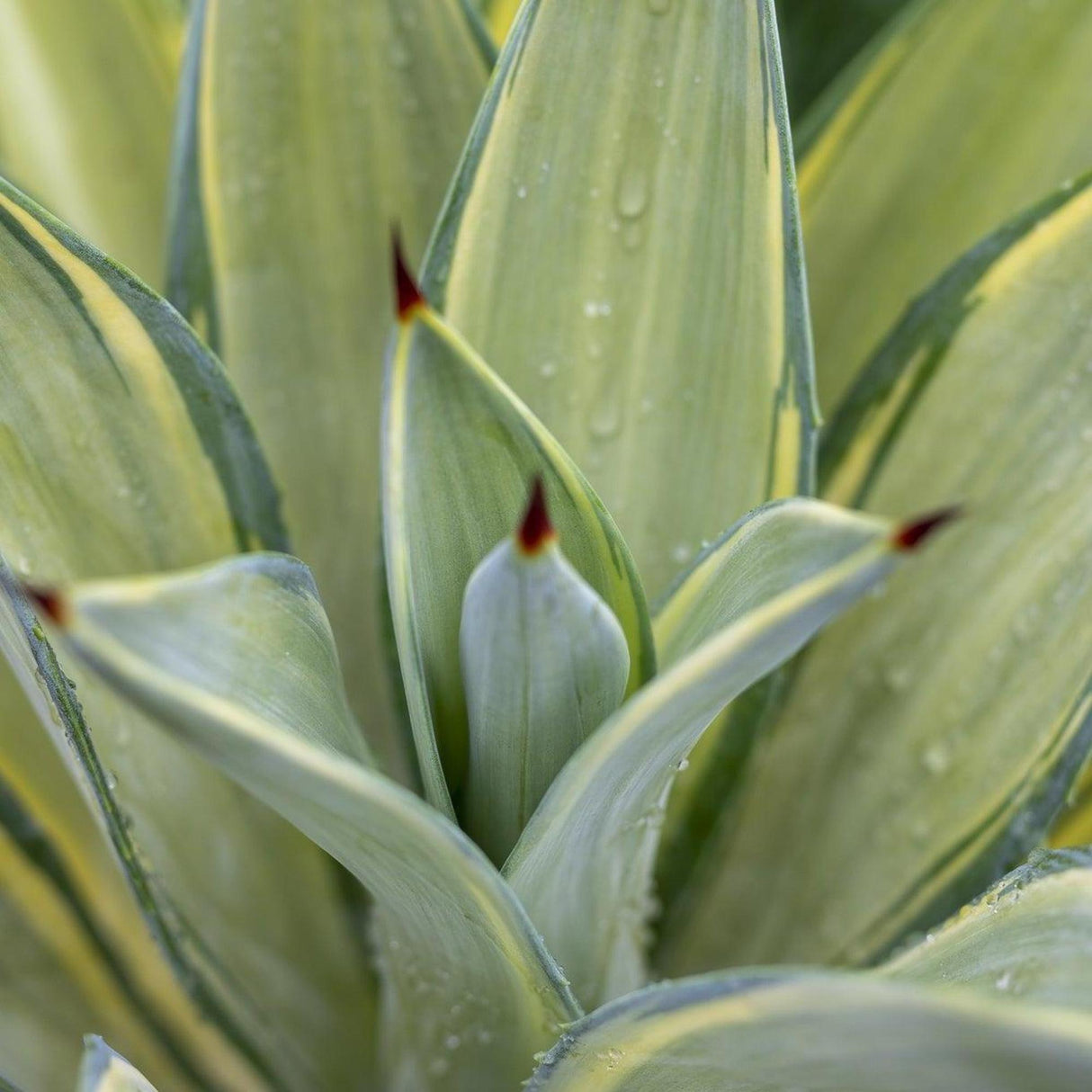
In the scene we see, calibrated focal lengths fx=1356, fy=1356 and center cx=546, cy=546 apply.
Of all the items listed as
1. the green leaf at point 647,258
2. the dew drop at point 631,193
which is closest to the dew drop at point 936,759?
the green leaf at point 647,258

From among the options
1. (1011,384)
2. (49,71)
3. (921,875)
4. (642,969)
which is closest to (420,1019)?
(642,969)

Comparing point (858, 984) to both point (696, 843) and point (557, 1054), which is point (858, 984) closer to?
point (557, 1054)

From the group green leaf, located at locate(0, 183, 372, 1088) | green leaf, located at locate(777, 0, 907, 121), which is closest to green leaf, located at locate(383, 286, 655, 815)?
green leaf, located at locate(0, 183, 372, 1088)

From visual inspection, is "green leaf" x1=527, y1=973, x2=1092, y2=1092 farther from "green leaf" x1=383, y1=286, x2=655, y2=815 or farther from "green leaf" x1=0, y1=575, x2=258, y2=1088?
"green leaf" x1=0, y1=575, x2=258, y2=1088

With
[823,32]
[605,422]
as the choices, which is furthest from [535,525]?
[823,32]

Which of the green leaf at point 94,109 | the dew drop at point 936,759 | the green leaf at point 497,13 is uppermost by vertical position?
the green leaf at point 497,13

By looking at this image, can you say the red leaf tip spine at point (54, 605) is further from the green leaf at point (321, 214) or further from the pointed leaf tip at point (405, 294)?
the green leaf at point (321, 214)
